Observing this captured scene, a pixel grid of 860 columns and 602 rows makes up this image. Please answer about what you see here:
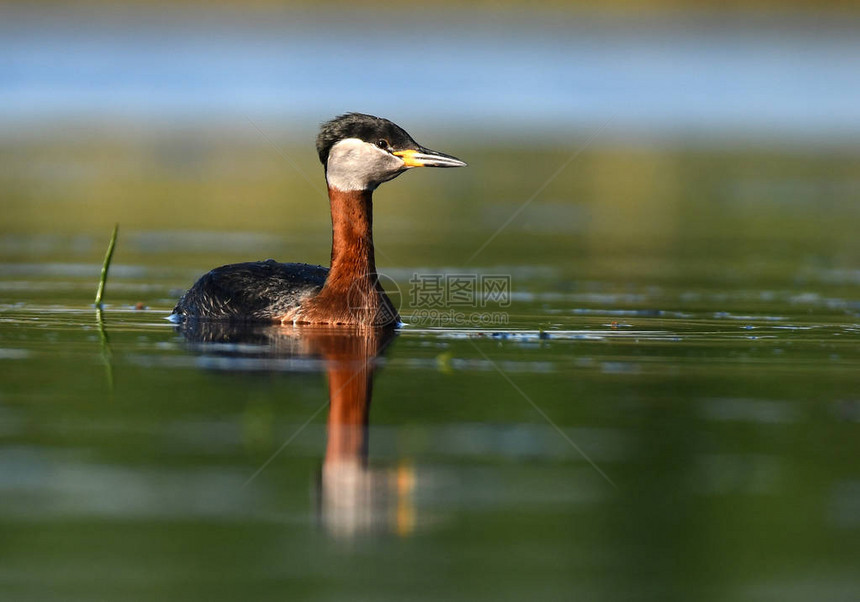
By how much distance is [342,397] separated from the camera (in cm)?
877

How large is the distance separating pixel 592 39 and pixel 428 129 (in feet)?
112

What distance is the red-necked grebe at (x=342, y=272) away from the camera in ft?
40.0

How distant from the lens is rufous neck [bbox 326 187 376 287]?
12391 millimetres

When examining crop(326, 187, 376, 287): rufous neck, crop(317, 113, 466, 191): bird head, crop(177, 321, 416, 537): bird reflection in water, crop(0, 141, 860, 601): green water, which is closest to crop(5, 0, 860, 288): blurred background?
crop(0, 141, 860, 601): green water

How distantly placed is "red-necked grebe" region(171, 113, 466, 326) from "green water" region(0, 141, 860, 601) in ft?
1.68

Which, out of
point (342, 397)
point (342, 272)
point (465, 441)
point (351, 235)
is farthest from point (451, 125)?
point (465, 441)

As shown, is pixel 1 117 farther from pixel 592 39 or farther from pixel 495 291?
pixel 592 39

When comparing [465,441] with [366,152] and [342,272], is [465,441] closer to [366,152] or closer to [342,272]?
[342,272]

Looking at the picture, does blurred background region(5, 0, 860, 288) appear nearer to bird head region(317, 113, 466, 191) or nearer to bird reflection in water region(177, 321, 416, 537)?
bird head region(317, 113, 466, 191)

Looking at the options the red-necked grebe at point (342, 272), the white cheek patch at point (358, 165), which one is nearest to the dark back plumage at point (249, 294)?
the red-necked grebe at point (342, 272)

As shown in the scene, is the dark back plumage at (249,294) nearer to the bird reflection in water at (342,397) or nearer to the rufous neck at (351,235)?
the bird reflection in water at (342,397)

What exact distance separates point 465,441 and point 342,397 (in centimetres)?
125

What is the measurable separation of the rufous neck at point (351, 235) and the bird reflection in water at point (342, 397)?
2.00 feet

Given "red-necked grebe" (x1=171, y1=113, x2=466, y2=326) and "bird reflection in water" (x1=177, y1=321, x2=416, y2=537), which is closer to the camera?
"bird reflection in water" (x1=177, y1=321, x2=416, y2=537)
